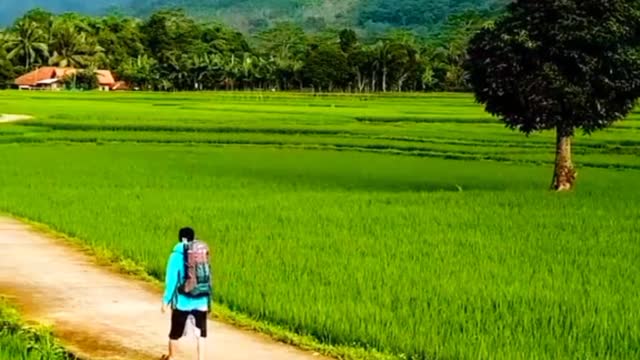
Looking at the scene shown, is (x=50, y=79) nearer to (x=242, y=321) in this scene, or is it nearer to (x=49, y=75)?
(x=49, y=75)

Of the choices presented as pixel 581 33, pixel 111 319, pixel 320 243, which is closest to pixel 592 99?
pixel 581 33

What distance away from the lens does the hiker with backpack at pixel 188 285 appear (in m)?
8.16

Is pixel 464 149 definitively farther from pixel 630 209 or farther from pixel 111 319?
pixel 111 319

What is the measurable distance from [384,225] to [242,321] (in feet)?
23.8

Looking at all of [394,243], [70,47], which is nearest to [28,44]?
[70,47]

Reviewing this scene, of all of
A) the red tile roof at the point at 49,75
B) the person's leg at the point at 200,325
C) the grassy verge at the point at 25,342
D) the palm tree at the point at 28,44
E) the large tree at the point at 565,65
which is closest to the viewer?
the grassy verge at the point at 25,342

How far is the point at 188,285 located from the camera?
8172 millimetres

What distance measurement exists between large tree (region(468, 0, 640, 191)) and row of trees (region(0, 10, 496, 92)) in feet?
259

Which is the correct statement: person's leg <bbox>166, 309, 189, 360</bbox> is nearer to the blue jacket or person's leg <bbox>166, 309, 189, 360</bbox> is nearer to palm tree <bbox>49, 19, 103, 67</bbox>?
the blue jacket

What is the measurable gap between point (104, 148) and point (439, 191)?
18.5 meters

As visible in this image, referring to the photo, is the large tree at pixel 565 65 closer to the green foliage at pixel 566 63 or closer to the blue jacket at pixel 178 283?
the green foliage at pixel 566 63

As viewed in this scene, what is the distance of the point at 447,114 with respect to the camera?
190 ft

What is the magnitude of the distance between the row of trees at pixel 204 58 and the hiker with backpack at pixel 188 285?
96097 millimetres

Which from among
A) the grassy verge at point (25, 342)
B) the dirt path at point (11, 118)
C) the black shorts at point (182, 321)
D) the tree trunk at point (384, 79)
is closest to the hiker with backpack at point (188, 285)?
the black shorts at point (182, 321)
